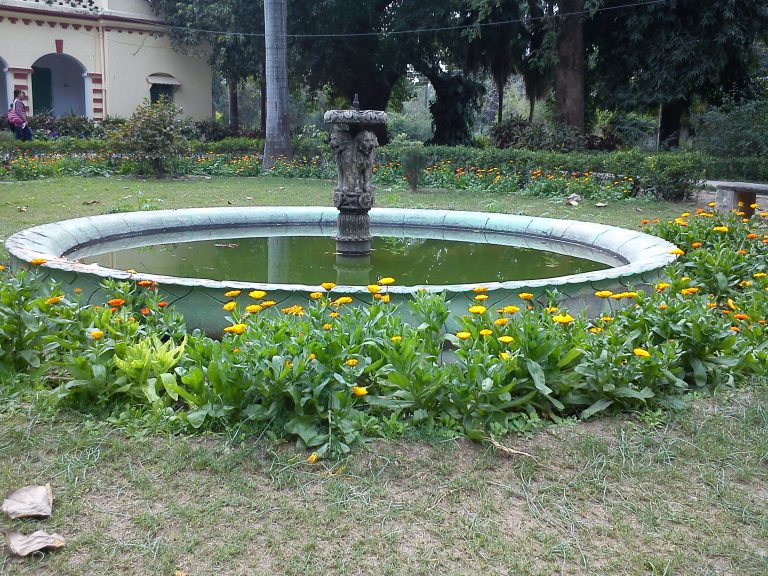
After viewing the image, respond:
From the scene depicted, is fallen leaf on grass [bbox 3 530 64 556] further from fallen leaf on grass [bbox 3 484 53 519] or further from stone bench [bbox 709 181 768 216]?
stone bench [bbox 709 181 768 216]

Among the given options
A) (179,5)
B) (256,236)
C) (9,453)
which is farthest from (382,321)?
(179,5)

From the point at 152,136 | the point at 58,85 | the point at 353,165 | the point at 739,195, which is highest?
the point at 58,85

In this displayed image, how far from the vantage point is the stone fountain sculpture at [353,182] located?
23.3 ft

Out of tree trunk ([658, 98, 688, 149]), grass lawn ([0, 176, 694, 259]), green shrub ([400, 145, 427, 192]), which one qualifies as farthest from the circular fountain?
tree trunk ([658, 98, 688, 149])

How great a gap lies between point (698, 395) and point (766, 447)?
0.45 metres

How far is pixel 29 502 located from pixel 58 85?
89.0ft

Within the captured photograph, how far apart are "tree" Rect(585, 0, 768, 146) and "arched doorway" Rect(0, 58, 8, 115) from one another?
1737cm

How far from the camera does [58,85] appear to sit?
1048 inches

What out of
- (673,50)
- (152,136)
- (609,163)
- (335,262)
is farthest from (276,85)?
(335,262)

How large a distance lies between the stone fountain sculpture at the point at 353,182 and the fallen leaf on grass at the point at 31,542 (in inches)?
193

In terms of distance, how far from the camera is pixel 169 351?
140 inches

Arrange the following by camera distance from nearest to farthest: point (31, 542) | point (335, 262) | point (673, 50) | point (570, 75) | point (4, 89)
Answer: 1. point (31, 542)
2. point (335, 262)
3. point (673, 50)
4. point (570, 75)
5. point (4, 89)

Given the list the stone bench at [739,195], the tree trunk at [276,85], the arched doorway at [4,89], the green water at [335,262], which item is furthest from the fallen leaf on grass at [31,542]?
the arched doorway at [4,89]

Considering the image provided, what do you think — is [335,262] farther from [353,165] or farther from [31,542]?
[31,542]
